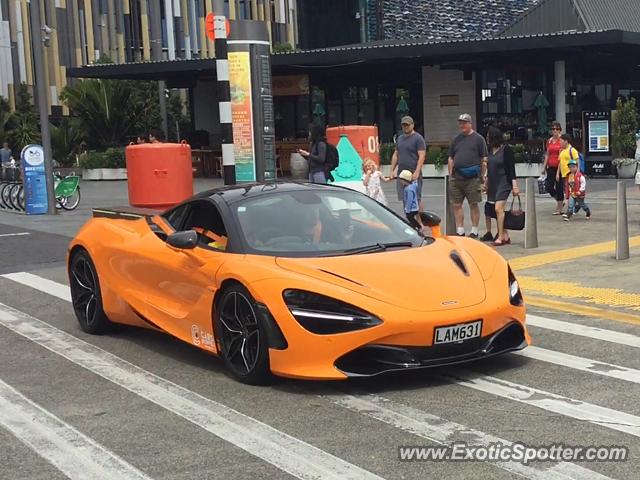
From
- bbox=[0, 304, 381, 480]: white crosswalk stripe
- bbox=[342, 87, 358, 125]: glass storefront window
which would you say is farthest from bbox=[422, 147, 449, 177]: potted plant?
bbox=[0, 304, 381, 480]: white crosswalk stripe

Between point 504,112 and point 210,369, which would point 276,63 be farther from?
point 210,369

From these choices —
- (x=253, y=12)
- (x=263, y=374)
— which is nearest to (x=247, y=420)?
(x=263, y=374)

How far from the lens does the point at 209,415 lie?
5.42 m

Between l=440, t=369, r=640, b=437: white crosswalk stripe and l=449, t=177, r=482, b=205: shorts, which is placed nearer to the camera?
l=440, t=369, r=640, b=437: white crosswalk stripe

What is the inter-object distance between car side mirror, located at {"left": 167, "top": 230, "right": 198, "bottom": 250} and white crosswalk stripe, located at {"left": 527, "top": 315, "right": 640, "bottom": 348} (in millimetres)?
3013

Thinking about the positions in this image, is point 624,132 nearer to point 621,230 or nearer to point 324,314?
point 621,230

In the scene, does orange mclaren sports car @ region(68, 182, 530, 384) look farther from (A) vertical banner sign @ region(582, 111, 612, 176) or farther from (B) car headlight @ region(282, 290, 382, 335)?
(A) vertical banner sign @ region(582, 111, 612, 176)

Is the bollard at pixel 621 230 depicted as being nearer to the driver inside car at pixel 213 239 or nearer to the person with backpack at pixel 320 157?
the person with backpack at pixel 320 157

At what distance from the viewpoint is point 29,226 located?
59.6ft

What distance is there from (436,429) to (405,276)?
1272 millimetres

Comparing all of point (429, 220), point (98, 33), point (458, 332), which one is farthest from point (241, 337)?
point (98, 33)

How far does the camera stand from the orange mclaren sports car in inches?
221

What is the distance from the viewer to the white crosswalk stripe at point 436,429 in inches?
167

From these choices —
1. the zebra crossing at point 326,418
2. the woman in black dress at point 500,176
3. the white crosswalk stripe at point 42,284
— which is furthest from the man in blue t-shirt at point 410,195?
the zebra crossing at point 326,418
